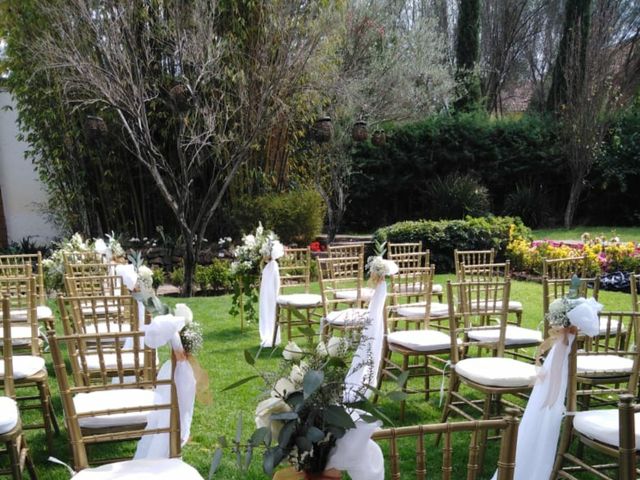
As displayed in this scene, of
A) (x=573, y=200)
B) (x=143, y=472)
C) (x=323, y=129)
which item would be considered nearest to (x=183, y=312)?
(x=143, y=472)

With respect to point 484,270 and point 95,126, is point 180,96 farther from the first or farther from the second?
point 484,270

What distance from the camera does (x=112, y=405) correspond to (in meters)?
2.59

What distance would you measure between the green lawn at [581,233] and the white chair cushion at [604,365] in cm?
969

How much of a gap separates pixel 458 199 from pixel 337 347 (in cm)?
1184

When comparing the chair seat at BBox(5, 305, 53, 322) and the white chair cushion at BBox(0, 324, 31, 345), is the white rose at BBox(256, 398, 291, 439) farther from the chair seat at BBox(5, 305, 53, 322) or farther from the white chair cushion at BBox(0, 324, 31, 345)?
the chair seat at BBox(5, 305, 53, 322)

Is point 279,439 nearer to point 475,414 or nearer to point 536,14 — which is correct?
point 475,414

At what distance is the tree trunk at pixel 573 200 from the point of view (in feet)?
45.8

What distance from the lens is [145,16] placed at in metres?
7.90

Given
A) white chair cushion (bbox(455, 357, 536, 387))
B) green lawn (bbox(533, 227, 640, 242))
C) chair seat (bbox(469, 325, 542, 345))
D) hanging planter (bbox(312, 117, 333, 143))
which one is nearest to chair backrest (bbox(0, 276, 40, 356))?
white chair cushion (bbox(455, 357, 536, 387))

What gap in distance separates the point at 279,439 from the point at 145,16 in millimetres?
7724

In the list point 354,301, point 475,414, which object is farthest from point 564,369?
point 354,301

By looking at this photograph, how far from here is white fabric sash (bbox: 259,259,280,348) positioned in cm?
540

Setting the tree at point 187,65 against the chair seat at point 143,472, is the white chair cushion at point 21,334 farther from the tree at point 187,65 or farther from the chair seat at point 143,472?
the tree at point 187,65

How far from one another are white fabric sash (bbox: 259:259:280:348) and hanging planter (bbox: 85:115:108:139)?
166 inches
